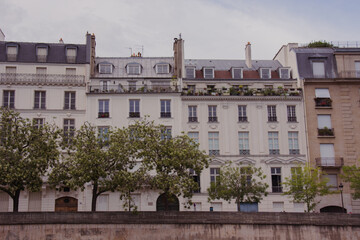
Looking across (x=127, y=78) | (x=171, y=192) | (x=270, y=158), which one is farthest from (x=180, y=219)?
(x=127, y=78)

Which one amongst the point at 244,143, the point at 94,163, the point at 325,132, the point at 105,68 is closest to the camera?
the point at 94,163

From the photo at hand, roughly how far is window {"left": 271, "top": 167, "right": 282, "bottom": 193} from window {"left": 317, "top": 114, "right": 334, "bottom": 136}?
18.5 feet

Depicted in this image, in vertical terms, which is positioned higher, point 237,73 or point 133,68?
point 133,68

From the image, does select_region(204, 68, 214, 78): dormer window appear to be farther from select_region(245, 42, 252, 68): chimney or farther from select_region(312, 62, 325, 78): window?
select_region(312, 62, 325, 78): window

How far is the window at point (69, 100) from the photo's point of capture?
48.8 m

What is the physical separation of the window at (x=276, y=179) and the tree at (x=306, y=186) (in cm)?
236

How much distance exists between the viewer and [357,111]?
5044 centimetres

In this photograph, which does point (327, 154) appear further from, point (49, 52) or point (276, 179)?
point (49, 52)

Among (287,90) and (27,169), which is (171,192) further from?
(287,90)

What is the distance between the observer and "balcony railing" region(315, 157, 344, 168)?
4822 cm

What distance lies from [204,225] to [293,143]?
1536 cm

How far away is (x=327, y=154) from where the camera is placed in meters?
49.1

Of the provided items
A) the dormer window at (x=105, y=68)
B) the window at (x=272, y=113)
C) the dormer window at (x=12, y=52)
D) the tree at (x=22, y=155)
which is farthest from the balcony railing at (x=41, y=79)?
the window at (x=272, y=113)

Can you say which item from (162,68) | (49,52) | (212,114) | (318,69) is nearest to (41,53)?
(49,52)
